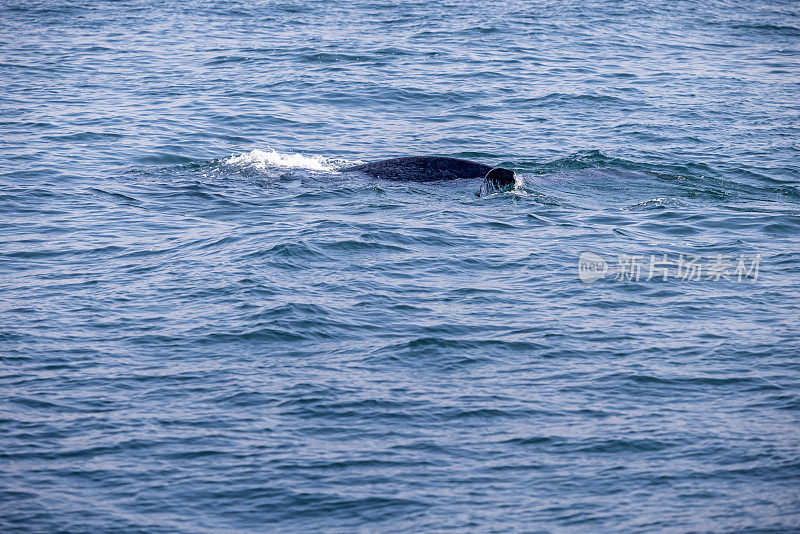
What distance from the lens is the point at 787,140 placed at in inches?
766

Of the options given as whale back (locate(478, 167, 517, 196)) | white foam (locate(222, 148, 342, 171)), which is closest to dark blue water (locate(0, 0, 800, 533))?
white foam (locate(222, 148, 342, 171))

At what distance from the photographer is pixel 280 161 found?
18.0m

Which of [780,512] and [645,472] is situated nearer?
[780,512]

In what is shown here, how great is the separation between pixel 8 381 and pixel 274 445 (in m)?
3.17

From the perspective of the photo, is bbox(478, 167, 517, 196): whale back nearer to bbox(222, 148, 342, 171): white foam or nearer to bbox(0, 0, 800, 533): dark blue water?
bbox(0, 0, 800, 533): dark blue water

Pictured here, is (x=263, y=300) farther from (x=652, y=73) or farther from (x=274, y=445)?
(x=652, y=73)

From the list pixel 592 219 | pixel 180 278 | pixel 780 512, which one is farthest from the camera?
pixel 592 219

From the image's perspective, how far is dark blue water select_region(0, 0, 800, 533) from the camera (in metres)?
8.28

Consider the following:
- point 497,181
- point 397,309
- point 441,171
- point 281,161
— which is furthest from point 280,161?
point 397,309

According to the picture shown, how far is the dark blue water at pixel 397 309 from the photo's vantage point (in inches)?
326

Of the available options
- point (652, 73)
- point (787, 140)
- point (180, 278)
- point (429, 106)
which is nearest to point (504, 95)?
point (429, 106)

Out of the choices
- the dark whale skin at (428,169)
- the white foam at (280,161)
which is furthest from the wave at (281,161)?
the dark whale skin at (428,169)

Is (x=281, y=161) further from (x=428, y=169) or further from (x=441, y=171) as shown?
(x=441, y=171)

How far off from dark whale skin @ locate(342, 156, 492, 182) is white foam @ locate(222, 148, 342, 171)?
143 cm
